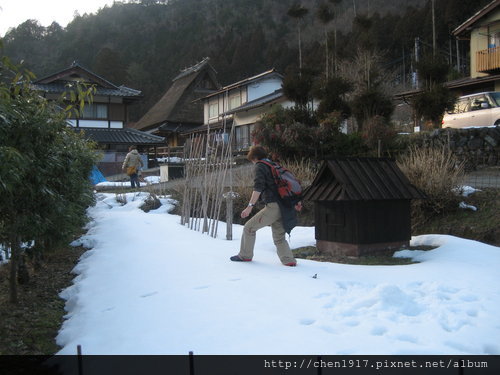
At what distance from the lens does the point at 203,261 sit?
5652 millimetres

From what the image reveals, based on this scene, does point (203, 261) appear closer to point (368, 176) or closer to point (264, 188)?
point (264, 188)

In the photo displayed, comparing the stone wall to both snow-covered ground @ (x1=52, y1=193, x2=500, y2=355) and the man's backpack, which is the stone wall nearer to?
snow-covered ground @ (x1=52, y1=193, x2=500, y2=355)

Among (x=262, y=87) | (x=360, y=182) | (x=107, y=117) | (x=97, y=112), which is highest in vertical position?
(x=262, y=87)

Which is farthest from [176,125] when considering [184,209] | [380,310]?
[380,310]

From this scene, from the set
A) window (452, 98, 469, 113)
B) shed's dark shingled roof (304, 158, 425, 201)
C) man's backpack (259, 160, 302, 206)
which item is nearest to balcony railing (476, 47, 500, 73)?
window (452, 98, 469, 113)

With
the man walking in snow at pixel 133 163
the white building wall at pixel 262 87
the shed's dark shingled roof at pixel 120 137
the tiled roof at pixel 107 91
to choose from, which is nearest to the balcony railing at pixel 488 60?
the white building wall at pixel 262 87

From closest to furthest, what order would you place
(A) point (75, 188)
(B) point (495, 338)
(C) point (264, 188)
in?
(B) point (495, 338)
(C) point (264, 188)
(A) point (75, 188)

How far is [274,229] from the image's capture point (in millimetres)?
5562

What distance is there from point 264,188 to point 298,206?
0.51m

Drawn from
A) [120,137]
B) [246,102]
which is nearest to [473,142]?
[246,102]

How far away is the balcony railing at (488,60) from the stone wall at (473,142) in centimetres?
1065

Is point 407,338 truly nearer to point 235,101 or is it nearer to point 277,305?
point 277,305

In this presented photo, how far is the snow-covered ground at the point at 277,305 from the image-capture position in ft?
10.6

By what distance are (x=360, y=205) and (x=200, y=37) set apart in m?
55.7
